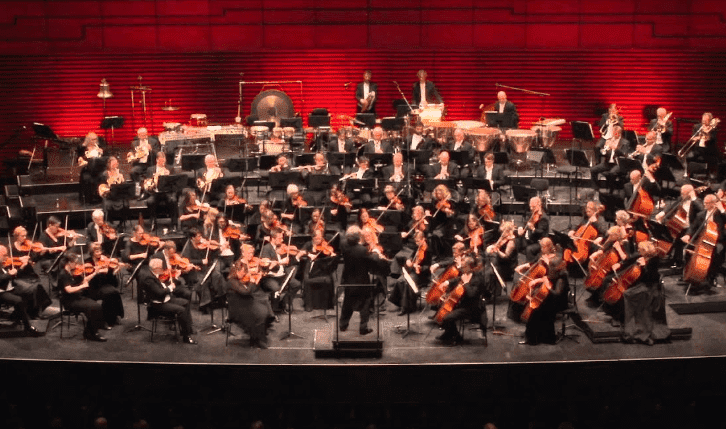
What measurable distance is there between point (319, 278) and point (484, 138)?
433 cm

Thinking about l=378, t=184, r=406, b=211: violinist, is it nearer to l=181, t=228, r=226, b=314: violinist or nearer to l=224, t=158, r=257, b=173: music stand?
l=224, t=158, r=257, b=173: music stand

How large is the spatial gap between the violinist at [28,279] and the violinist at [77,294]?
53 cm

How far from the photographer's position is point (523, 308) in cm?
1022

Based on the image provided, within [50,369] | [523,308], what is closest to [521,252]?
[523,308]

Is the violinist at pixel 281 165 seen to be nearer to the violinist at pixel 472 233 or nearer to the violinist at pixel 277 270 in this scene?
the violinist at pixel 277 270

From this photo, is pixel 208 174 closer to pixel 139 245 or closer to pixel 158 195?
pixel 158 195

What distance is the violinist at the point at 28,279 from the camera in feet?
33.2

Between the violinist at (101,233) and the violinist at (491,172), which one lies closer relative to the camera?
the violinist at (101,233)

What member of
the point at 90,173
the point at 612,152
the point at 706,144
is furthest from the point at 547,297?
the point at 90,173

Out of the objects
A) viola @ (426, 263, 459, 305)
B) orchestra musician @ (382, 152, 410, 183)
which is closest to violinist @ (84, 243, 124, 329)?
viola @ (426, 263, 459, 305)

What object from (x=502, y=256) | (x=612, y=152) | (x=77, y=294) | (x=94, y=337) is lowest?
(x=94, y=337)

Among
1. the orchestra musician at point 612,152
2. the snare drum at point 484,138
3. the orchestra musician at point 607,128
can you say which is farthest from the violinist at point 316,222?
the orchestra musician at point 607,128

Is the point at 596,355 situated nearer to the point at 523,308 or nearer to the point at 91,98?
the point at 523,308

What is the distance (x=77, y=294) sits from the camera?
988 cm
